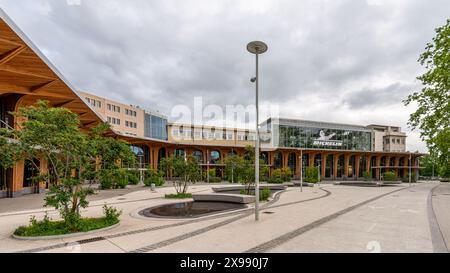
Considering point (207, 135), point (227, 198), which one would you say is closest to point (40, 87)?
point (227, 198)

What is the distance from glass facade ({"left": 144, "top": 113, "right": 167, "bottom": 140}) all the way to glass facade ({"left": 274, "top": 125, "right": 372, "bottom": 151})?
28524mm

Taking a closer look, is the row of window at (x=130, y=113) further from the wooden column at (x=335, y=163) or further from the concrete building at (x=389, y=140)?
the concrete building at (x=389, y=140)

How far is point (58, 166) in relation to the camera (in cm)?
1000

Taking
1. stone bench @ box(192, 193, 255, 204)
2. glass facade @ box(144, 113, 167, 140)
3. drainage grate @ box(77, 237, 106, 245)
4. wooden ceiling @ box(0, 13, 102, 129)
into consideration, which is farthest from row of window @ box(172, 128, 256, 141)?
drainage grate @ box(77, 237, 106, 245)

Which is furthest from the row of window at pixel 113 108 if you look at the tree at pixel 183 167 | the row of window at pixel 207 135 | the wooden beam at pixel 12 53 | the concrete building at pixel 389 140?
the concrete building at pixel 389 140

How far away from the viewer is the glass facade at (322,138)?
62344 mm

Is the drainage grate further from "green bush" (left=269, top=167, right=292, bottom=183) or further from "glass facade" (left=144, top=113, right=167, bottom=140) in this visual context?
"glass facade" (left=144, top=113, right=167, bottom=140)

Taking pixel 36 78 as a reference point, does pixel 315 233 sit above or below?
below

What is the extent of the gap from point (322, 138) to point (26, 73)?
2496 inches

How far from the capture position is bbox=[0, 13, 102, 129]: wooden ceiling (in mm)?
12127

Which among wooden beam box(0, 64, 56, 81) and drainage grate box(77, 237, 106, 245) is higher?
wooden beam box(0, 64, 56, 81)
